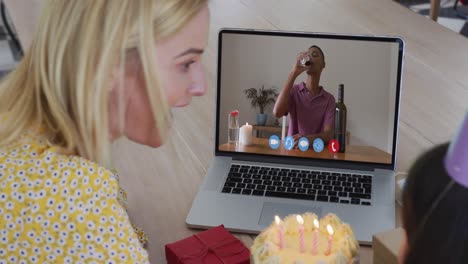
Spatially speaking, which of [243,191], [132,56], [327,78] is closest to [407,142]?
[327,78]

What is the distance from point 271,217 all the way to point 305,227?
0.61 feet

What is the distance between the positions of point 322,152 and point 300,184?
8 cm

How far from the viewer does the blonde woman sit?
0.72 metres

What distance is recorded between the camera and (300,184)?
1089mm

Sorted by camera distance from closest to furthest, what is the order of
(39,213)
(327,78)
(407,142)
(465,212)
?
(465,212) < (39,213) < (327,78) < (407,142)

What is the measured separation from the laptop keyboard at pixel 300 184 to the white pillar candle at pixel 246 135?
0.05 m

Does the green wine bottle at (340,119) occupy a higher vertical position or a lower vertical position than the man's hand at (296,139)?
higher

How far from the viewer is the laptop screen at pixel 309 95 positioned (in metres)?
1.10

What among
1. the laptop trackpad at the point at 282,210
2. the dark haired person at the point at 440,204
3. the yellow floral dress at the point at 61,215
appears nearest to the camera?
the dark haired person at the point at 440,204

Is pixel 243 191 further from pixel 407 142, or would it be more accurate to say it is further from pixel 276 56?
pixel 407 142

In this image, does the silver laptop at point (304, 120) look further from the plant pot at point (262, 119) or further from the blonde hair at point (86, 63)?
the blonde hair at point (86, 63)

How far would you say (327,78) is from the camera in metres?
1.10

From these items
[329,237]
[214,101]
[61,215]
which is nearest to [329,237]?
[329,237]

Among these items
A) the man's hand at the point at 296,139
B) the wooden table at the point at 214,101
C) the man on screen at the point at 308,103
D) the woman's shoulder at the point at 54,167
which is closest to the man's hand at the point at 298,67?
the man on screen at the point at 308,103
